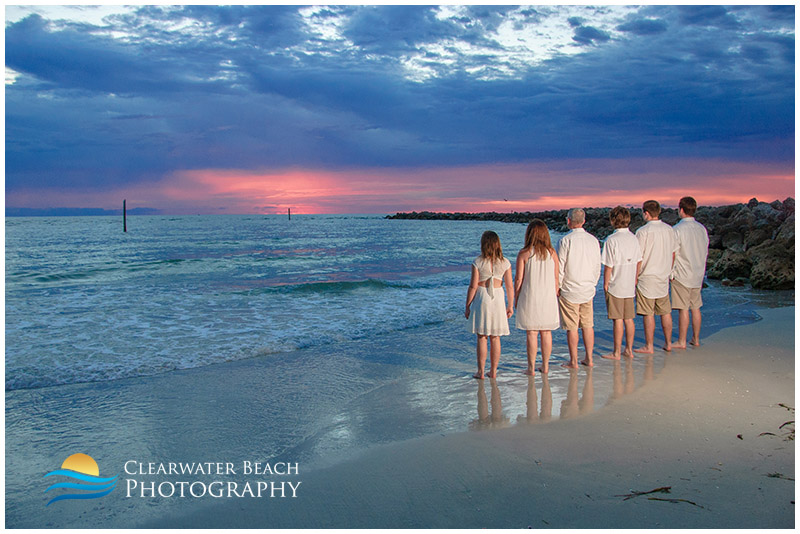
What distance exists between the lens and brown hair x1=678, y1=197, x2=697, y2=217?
7.02 metres

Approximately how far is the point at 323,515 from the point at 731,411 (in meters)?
3.95

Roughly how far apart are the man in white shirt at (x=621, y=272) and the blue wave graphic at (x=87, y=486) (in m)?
5.78

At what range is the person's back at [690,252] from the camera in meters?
7.08

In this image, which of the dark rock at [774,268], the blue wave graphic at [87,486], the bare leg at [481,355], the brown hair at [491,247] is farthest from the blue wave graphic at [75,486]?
the dark rock at [774,268]

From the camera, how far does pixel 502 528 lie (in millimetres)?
3193

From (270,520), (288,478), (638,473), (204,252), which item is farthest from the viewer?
(204,252)

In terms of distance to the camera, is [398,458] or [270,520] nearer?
[270,520]

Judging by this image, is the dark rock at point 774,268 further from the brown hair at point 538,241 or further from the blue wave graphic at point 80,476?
the blue wave graphic at point 80,476

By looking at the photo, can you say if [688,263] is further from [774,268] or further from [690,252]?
[774,268]

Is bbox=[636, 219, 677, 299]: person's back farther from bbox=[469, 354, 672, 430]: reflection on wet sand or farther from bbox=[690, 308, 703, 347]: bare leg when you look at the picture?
bbox=[469, 354, 672, 430]: reflection on wet sand

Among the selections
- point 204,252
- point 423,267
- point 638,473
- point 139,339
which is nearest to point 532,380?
point 638,473

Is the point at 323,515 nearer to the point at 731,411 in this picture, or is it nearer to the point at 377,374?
the point at 377,374

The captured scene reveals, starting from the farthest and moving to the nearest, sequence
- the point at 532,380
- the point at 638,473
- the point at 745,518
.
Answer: the point at 532,380, the point at 638,473, the point at 745,518

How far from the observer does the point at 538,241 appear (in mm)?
5891
